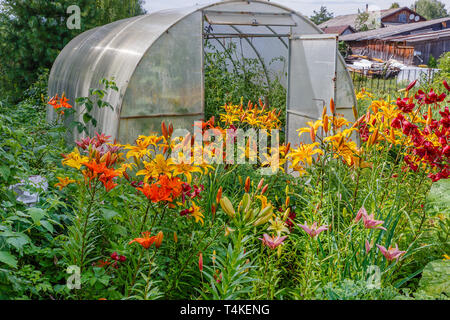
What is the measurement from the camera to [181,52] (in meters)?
5.16

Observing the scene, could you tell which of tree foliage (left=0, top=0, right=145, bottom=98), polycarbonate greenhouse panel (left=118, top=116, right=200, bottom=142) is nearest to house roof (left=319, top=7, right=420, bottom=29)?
tree foliage (left=0, top=0, right=145, bottom=98)

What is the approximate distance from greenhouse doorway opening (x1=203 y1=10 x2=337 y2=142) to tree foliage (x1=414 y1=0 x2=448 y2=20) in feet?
225

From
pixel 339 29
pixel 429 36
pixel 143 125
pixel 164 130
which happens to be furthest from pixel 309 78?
pixel 339 29

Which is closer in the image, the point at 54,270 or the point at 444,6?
the point at 54,270

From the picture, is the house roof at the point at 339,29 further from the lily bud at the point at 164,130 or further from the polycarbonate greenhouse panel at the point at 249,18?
the lily bud at the point at 164,130

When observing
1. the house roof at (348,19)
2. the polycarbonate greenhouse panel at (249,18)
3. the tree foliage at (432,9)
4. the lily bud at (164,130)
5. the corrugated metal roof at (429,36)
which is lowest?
the lily bud at (164,130)

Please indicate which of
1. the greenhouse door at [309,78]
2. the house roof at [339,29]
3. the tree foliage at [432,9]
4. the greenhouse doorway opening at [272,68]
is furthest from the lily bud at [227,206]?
the tree foliage at [432,9]

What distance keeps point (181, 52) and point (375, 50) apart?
29358 mm

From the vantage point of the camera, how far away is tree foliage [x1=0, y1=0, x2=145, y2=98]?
1044 cm

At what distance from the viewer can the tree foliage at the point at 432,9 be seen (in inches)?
2660

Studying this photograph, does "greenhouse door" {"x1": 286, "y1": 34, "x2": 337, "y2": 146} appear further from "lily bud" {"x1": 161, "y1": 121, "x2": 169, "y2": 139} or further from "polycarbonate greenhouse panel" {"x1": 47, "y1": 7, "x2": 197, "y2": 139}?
"lily bud" {"x1": 161, "y1": 121, "x2": 169, "y2": 139}

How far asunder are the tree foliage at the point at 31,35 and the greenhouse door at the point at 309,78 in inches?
266
